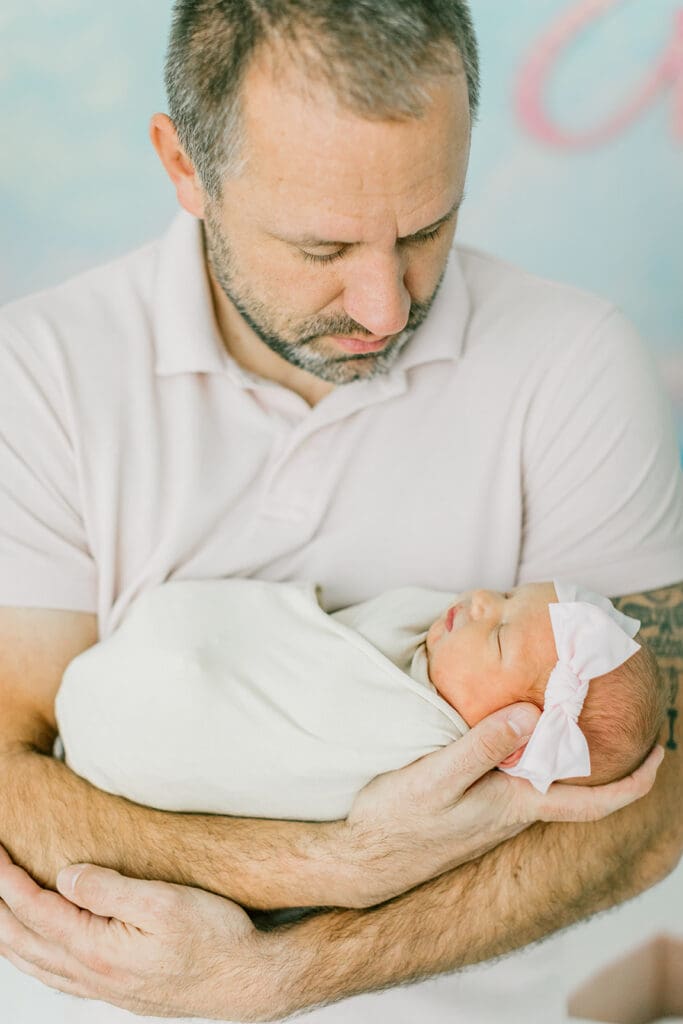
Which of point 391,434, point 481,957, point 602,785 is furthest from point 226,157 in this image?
point 481,957

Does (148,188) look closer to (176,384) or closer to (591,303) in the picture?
(176,384)

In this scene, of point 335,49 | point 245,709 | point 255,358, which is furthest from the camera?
point 255,358

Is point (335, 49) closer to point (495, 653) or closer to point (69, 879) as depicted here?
point (495, 653)

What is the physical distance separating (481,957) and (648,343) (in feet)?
2.52

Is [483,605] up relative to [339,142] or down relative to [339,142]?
down

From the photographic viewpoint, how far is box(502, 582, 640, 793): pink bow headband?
104 centimetres

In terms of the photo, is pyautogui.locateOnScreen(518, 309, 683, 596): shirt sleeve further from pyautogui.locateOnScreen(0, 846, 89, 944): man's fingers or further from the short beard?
pyautogui.locateOnScreen(0, 846, 89, 944): man's fingers

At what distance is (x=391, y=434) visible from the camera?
1299 mm

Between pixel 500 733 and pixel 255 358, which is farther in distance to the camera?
pixel 255 358

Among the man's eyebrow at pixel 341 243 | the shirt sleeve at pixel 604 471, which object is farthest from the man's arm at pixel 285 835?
the man's eyebrow at pixel 341 243

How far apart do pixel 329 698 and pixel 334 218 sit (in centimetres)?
48

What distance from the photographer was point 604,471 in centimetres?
126

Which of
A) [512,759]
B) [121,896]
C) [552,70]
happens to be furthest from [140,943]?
[552,70]

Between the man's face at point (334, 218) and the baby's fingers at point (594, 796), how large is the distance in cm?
52
